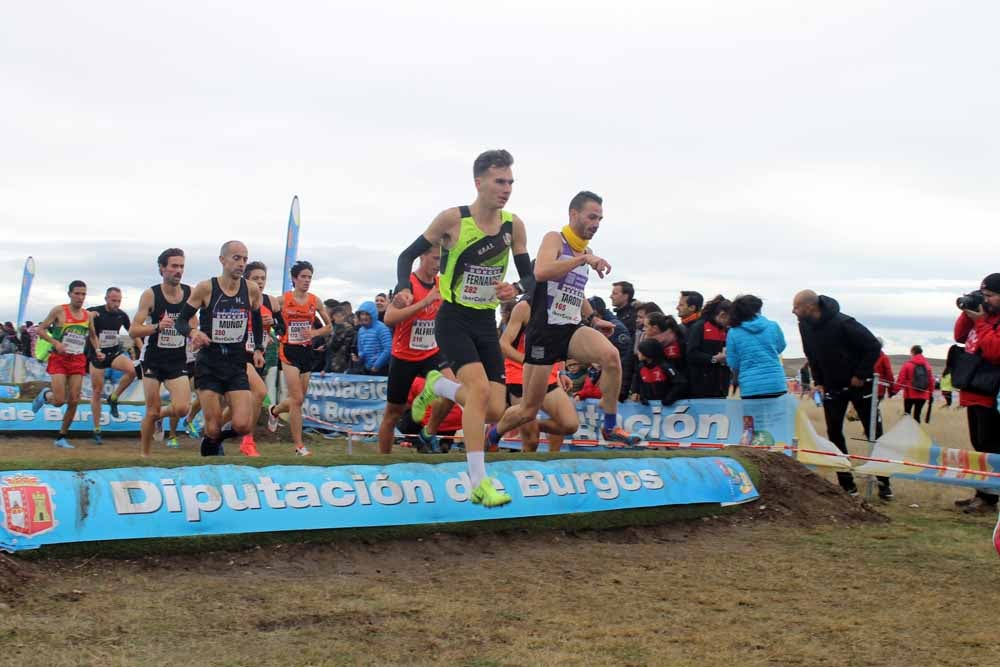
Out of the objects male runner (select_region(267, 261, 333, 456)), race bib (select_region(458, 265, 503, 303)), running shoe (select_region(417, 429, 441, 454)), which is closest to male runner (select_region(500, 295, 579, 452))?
running shoe (select_region(417, 429, 441, 454))

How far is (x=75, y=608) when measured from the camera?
479 centimetres

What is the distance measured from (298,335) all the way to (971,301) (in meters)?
7.39

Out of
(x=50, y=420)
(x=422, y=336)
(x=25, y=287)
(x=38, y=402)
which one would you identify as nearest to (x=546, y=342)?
(x=422, y=336)

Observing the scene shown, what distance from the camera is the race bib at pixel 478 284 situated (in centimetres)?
670

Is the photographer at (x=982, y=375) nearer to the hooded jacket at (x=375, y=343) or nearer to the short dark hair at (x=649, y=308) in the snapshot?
the short dark hair at (x=649, y=308)

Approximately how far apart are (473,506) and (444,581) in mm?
1184

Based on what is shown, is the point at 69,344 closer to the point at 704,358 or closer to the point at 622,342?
the point at 622,342

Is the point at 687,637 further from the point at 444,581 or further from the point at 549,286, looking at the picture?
the point at 549,286

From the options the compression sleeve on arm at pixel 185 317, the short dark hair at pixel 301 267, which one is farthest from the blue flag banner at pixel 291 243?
the compression sleeve on arm at pixel 185 317

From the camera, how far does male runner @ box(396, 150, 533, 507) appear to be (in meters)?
6.60

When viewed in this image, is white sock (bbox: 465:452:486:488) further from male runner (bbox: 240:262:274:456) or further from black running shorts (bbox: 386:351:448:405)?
male runner (bbox: 240:262:274:456)

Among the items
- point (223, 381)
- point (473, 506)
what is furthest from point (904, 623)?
point (223, 381)

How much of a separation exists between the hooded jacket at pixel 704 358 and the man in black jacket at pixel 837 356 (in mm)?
1591

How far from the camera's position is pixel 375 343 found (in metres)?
16.4
